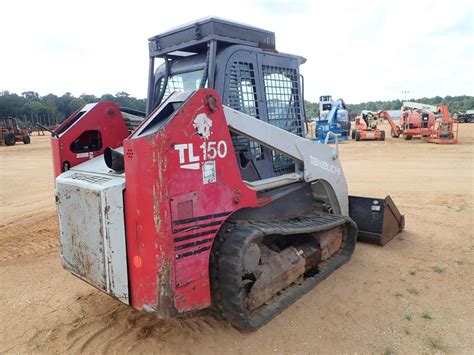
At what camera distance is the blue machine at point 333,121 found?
20.3 meters

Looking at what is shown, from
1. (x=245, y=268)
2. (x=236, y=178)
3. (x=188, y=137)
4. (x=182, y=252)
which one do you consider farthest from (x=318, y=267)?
(x=188, y=137)

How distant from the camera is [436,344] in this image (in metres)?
2.97

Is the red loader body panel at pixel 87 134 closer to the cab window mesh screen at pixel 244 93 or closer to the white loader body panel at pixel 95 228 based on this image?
the white loader body panel at pixel 95 228

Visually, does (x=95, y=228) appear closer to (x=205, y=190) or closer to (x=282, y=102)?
(x=205, y=190)

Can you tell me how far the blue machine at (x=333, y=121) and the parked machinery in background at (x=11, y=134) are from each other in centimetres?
2057

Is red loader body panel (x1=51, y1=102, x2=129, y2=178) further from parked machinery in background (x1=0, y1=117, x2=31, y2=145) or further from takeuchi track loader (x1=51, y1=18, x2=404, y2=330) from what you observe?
parked machinery in background (x1=0, y1=117, x2=31, y2=145)

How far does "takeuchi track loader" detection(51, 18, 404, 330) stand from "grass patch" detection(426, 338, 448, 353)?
1087 millimetres

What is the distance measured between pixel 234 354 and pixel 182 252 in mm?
892

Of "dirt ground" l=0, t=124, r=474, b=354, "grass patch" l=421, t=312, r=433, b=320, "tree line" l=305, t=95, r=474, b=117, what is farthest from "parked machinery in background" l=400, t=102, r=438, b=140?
"tree line" l=305, t=95, r=474, b=117

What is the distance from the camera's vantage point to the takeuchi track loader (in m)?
2.61

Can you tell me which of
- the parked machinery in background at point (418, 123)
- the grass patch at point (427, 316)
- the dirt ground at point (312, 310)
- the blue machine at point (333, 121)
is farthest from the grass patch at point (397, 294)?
the parked machinery in background at point (418, 123)

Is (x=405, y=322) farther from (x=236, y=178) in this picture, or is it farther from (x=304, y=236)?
(x=236, y=178)

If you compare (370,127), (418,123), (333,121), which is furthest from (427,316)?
(370,127)

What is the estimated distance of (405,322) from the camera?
10.7 feet
